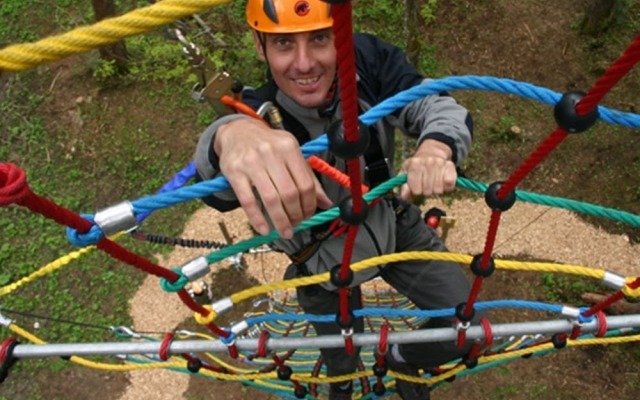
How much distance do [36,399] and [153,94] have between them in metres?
2.37

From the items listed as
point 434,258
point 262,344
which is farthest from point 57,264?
point 434,258

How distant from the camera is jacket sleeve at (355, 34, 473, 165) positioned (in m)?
1.71

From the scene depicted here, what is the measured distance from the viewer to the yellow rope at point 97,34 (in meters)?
0.78

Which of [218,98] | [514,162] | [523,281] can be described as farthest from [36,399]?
[514,162]

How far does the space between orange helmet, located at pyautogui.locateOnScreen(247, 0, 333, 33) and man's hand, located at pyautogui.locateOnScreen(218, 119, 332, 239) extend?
67 cm

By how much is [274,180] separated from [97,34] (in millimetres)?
421

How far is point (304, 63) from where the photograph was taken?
174 centimetres

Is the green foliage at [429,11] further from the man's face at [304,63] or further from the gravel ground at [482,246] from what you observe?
the man's face at [304,63]

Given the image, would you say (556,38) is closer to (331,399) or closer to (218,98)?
(331,399)

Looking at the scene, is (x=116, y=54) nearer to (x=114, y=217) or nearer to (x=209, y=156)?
(x=209, y=156)

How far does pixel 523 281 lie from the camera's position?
11.3 feet

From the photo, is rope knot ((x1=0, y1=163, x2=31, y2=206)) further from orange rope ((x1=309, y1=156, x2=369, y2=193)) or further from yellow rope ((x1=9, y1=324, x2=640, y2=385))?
yellow rope ((x1=9, y1=324, x2=640, y2=385))

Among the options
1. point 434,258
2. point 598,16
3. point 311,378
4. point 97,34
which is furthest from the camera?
point 598,16

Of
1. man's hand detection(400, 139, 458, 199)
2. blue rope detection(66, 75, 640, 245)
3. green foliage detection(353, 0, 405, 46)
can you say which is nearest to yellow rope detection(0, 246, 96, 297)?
blue rope detection(66, 75, 640, 245)
